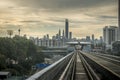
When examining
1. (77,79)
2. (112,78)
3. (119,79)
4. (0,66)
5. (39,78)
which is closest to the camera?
(39,78)

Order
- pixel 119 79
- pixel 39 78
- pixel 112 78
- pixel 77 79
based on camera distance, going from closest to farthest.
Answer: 1. pixel 39 78
2. pixel 119 79
3. pixel 112 78
4. pixel 77 79

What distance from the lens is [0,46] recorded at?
99.8m

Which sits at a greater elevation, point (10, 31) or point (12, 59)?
point (10, 31)

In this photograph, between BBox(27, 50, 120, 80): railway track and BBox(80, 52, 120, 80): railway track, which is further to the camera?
BBox(80, 52, 120, 80): railway track

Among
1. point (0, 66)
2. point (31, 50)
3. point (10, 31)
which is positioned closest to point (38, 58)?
point (31, 50)

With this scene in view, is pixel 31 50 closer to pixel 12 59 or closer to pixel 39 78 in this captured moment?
pixel 12 59

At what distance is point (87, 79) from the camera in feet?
93.2

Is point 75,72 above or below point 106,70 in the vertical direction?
below

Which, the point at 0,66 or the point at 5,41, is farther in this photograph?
the point at 5,41

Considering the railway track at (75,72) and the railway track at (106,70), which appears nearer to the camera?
the railway track at (75,72)

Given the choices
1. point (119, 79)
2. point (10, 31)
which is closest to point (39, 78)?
point (119, 79)

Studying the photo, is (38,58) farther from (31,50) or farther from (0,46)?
(31,50)

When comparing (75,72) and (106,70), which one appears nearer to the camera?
(106,70)

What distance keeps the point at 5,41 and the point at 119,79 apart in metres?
84.4
